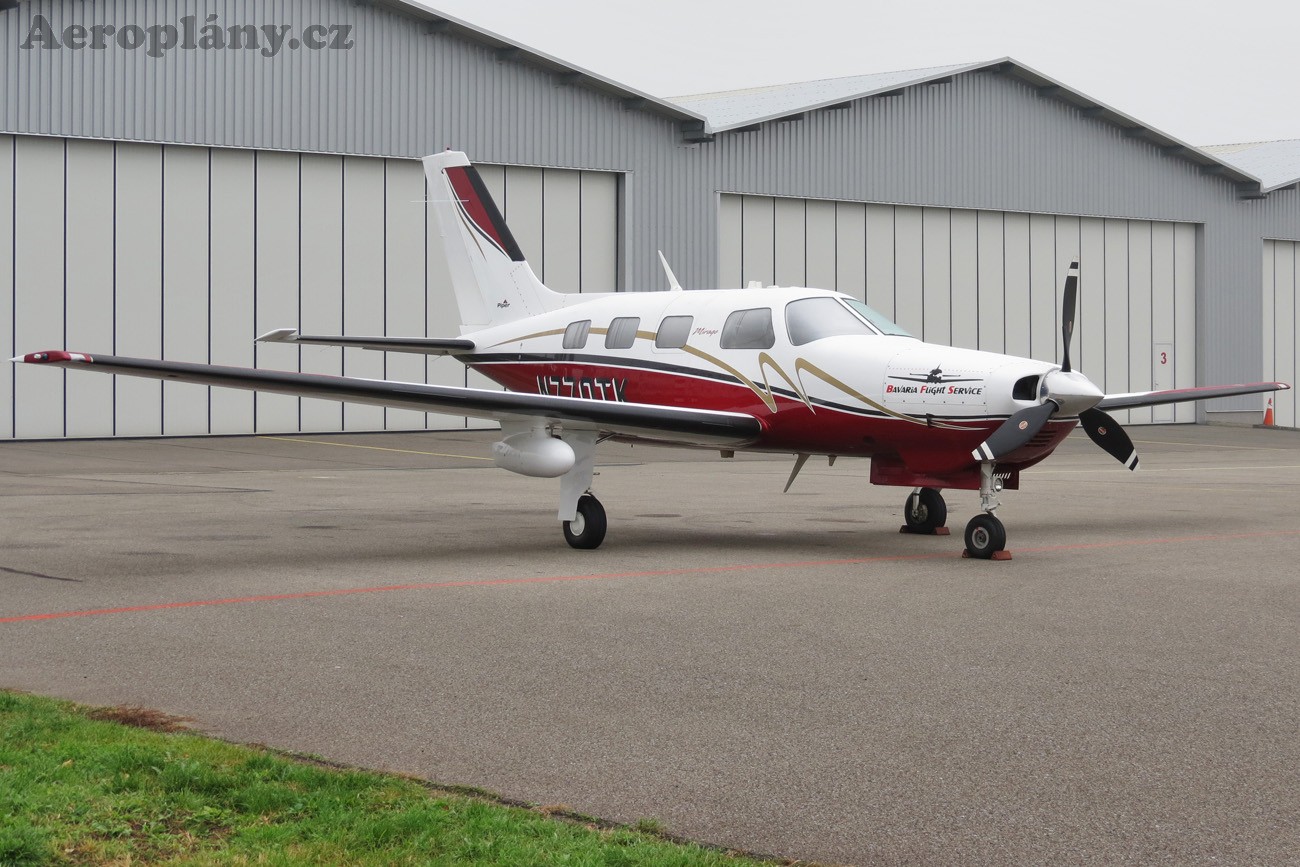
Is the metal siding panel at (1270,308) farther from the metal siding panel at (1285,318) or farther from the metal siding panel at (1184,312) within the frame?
the metal siding panel at (1184,312)

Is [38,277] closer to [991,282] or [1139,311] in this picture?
[991,282]

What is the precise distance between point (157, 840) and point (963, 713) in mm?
3355

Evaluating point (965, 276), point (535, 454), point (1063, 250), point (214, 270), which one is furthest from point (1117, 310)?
point (535, 454)

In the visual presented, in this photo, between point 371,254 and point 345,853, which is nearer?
point 345,853

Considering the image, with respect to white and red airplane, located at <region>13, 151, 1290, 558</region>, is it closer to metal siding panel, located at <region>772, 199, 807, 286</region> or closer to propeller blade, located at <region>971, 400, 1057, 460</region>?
propeller blade, located at <region>971, 400, 1057, 460</region>

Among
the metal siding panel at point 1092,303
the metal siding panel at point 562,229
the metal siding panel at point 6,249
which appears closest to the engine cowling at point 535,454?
the metal siding panel at point 6,249

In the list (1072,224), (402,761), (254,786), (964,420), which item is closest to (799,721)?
(402,761)

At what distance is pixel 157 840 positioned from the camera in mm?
4352

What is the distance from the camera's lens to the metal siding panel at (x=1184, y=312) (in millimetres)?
39594

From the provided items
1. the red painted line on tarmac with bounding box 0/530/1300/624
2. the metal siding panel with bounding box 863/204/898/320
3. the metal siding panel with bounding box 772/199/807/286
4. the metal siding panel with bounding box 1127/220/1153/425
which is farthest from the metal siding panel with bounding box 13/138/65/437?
the metal siding panel with bounding box 1127/220/1153/425

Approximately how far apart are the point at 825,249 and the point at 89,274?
16127 mm

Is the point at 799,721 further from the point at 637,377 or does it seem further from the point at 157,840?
the point at 637,377

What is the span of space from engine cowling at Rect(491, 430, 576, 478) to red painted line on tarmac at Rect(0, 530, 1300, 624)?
1668mm

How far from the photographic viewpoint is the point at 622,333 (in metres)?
14.0
